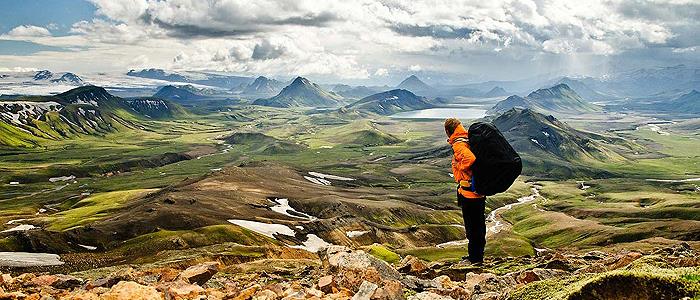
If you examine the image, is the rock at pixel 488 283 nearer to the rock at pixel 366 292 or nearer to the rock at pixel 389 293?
the rock at pixel 389 293

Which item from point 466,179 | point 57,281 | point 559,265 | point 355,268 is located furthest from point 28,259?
point 466,179

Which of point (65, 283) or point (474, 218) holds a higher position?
point (474, 218)

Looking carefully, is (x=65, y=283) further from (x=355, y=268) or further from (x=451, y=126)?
(x=451, y=126)

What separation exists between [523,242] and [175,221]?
101350 mm

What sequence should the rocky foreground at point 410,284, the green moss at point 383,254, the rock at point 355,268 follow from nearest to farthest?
1. the rocky foreground at point 410,284
2. the rock at point 355,268
3. the green moss at point 383,254

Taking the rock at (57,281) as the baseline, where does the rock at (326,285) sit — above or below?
above

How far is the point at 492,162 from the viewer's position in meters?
20.8

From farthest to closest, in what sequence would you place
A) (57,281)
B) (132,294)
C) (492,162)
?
(57,281)
(492,162)
(132,294)

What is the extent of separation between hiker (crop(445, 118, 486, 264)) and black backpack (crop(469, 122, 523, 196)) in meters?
0.38

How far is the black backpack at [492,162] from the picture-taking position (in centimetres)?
2067

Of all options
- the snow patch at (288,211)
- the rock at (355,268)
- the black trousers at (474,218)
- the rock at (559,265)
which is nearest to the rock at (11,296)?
the rock at (355,268)

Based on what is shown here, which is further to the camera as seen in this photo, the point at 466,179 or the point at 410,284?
the point at 410,284

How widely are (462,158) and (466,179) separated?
3.21 feet

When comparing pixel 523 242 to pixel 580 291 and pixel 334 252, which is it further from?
pixel 580 291
